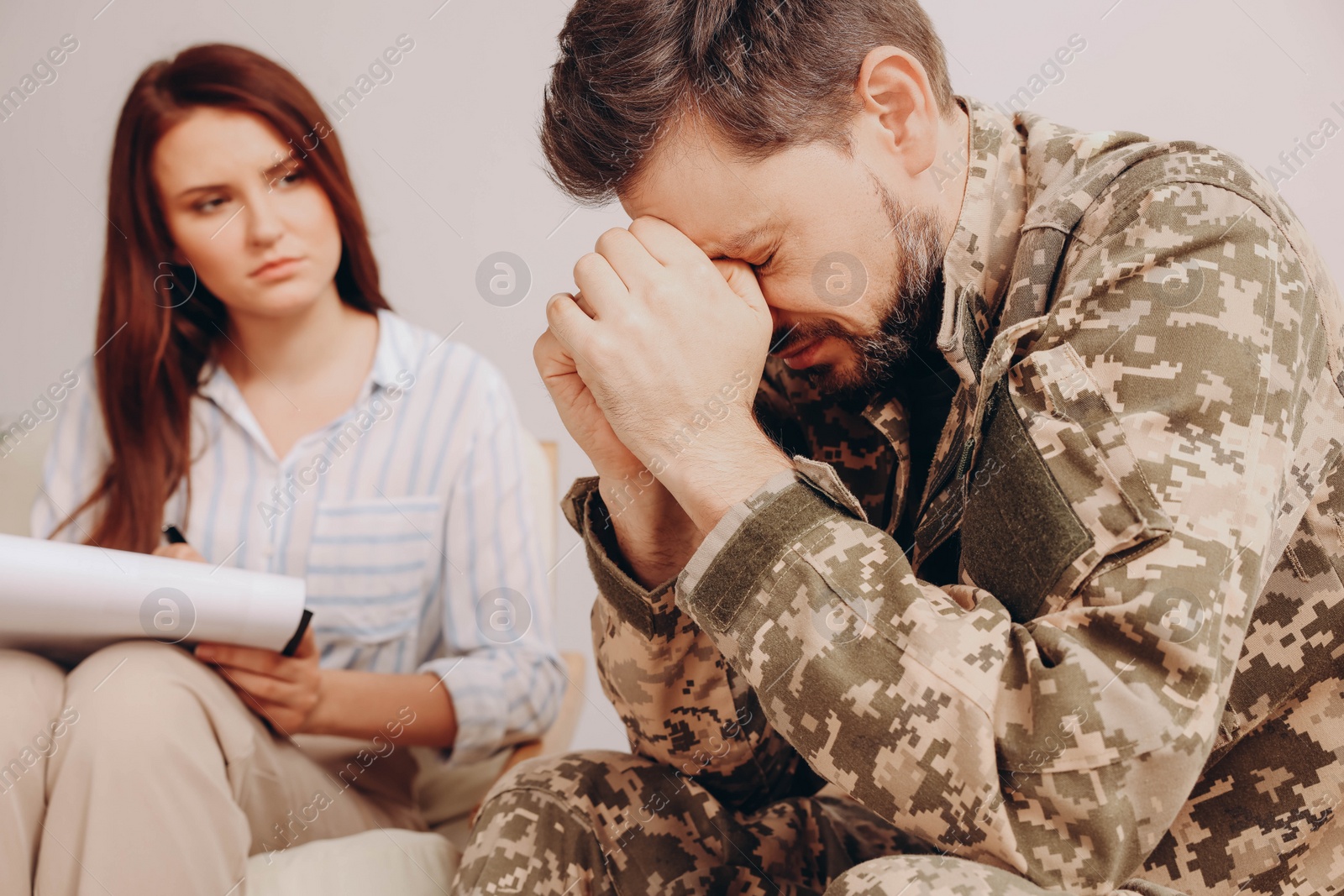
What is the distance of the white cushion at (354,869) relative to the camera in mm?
830

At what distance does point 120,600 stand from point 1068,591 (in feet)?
2.39

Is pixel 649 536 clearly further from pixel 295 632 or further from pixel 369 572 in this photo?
pixel 369 572

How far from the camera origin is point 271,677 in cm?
98

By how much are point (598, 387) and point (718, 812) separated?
1.23 ft

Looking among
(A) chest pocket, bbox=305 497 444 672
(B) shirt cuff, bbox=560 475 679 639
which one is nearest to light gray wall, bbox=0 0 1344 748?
(A) chest pocket, bbox=305 497 444 672

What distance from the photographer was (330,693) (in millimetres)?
1069

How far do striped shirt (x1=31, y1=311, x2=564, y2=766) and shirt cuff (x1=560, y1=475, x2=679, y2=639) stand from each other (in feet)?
1.32

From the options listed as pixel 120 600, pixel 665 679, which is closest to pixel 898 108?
pixel 665 679

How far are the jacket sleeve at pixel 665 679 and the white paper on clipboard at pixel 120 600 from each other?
0.29m

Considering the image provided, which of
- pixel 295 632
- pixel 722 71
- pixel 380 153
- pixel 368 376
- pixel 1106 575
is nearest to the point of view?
pixel 1106 575

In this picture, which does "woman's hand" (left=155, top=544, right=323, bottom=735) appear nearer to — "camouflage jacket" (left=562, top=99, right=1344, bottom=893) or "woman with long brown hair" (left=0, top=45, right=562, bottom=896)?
"woman with long brown hair" (left=0, top=45, right=562, bottom=896)

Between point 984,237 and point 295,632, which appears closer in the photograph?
point 984,237

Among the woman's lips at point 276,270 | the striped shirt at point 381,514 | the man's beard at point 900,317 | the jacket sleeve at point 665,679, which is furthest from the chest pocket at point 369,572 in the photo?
the man's beard at point 900,317

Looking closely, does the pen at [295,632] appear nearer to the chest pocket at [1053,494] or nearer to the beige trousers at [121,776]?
the beige trousers at [121,776]
